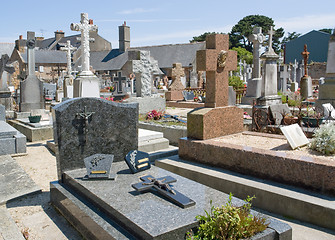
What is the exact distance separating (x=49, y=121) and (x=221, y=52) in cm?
658

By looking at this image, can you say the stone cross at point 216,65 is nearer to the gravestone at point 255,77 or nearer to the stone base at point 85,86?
the stone base at point 85,86

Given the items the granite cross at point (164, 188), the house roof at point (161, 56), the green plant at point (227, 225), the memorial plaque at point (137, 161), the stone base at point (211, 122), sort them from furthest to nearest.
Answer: the house roof at point (161, 56) → the stone base at point (211, 122) → the memorial plaque at point (137, 161) → the granite cross at point (164, 188) → the green plant at point (227, 225)

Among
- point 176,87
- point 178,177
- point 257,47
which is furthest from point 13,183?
point 176,87

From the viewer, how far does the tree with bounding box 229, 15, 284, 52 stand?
6024cm

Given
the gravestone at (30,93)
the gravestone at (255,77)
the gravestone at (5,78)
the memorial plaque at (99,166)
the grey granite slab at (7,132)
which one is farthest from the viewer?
the gravestone at (255,77)

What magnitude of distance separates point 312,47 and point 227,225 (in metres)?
51.6

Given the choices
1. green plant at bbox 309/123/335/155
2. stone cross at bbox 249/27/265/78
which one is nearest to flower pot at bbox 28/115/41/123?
green plant at bbox 309/123/335/155

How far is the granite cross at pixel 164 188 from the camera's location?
335 centimetres

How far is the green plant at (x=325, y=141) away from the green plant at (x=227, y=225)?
2.21m

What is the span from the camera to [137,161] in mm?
4516

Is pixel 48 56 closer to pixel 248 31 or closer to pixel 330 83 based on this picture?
pixel 248 31

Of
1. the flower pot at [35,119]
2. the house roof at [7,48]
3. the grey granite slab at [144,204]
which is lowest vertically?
the grey granite slab at [144,204]

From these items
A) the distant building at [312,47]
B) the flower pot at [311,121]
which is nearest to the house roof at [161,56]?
the distant building at [312,47]

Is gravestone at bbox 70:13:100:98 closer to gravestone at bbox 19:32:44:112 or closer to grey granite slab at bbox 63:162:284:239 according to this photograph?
gravestone at bbox 19:32:44:112
